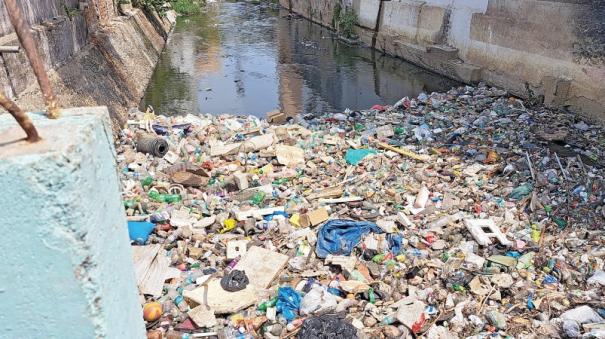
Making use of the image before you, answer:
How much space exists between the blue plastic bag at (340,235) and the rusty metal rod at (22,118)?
12.7 ft

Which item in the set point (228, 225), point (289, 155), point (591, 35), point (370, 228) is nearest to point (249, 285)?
point (228, 225)

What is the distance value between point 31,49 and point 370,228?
4285 mm

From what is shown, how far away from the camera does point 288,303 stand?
393cm

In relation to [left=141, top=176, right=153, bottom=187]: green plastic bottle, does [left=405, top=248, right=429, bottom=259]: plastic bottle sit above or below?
below

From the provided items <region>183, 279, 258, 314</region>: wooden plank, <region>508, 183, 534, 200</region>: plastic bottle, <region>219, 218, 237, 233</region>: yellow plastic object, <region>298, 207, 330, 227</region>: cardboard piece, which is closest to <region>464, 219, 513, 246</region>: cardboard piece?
<region>508, 183, 534, 200</region>: plastic bottle

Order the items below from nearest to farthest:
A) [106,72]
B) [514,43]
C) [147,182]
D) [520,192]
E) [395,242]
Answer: [395,242] < [520,192] < [147,182] < [106,72] < [514,43]

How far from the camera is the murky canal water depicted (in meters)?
11.4

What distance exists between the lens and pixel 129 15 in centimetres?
1459

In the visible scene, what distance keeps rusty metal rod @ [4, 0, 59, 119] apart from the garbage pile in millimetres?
2862

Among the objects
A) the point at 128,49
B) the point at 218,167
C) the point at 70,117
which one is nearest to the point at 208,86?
the point at 128,49

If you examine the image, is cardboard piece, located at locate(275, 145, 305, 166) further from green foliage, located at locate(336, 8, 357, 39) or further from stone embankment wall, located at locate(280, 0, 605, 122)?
green foliage, located at locate(336, 8, 357, 39)

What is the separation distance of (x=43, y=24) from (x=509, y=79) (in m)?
9.62

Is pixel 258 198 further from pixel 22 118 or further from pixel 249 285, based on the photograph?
pixel 22 118

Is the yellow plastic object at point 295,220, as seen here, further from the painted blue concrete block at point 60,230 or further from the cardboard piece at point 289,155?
the painted blue concrete block at point 60,230
